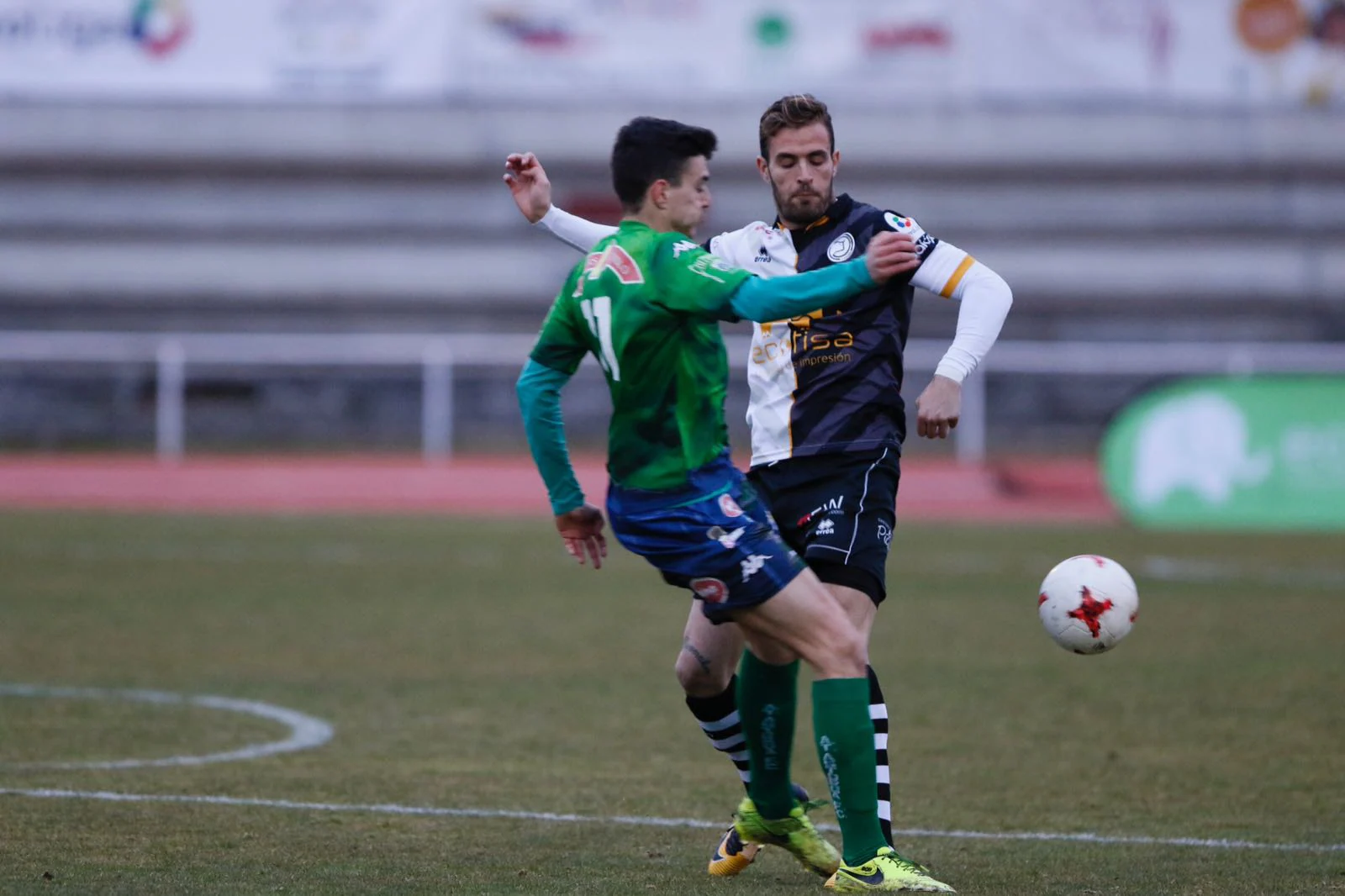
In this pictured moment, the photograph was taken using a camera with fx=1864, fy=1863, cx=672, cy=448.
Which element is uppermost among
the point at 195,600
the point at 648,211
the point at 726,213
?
the point at 726,213

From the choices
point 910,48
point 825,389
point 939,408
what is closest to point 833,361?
point 825,389

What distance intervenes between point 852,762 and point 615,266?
154cm

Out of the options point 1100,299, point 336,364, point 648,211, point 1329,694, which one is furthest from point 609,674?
point 1100,299

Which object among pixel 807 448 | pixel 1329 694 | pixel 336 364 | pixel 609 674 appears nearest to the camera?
pixel 807 448

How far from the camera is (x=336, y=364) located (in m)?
24.9

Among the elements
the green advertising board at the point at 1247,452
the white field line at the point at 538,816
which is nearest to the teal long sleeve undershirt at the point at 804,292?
the white field line at the point at 538,816

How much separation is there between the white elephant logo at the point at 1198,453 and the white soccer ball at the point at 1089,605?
12207mm

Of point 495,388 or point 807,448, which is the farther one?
point 495,388

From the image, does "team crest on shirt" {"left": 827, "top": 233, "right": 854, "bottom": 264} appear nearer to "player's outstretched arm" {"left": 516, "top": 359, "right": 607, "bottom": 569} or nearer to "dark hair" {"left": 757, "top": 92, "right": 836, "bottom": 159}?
"dark hair" {"left": 757, "top": 92, "right": 836, "bottom": 159}

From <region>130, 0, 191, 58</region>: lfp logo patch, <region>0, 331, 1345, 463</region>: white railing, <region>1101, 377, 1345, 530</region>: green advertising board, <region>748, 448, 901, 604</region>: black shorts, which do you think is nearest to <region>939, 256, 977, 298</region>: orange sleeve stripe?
<region>748, 448, 901, 604</region>: black shorts

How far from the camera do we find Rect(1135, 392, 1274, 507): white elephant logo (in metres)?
18.0

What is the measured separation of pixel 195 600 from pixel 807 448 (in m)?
8.05

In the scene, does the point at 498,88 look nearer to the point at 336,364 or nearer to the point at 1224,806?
the point at 336,364

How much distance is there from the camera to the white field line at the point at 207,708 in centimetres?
721
